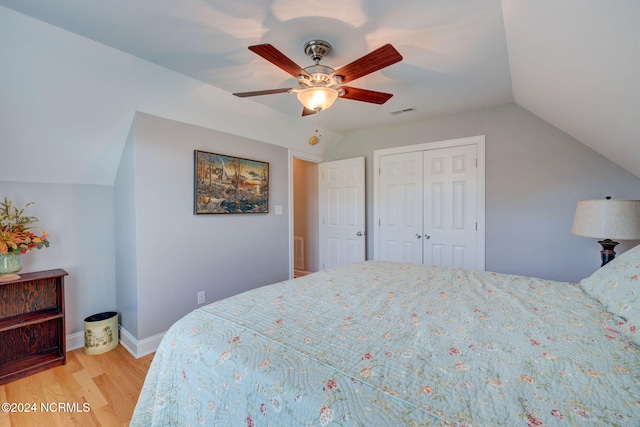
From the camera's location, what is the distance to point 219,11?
1.56 m

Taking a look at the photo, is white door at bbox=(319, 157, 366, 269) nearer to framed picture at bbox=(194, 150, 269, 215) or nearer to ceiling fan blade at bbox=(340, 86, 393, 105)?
framed picture at bbox=(194, 150, 269, 215)

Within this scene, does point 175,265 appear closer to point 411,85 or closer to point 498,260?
point 411,85

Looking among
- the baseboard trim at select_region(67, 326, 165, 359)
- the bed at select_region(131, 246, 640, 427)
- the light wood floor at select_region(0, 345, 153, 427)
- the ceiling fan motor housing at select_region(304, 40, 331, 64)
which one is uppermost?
the ceiling fan motor housing at select_region(304, 40, 331, 64)

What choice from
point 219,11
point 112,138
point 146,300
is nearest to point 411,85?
point 219,11

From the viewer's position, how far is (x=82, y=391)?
192cm

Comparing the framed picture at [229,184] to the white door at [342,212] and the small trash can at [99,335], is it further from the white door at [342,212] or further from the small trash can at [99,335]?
the small trash can at [99,335]

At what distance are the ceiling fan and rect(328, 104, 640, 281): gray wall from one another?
1828 mm

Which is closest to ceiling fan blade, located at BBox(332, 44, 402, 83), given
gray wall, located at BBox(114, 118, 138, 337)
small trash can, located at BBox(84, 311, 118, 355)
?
gray wall, located at BBox(114, 118, 138, 337)

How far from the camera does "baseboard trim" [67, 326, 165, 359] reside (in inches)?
92.8

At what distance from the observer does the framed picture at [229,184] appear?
2736 mm

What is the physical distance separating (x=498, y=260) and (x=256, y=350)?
3.02 m

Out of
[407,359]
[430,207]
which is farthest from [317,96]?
[430,207]

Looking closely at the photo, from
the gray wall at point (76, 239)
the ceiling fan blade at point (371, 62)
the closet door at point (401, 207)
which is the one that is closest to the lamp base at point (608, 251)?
the closet door at point (401, 207)

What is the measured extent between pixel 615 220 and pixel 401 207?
1.95m
